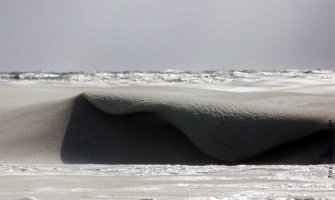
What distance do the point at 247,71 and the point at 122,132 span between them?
6.18 meters

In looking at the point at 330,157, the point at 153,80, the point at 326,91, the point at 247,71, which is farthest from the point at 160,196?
the point at 247,71

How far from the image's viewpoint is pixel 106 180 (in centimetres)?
382

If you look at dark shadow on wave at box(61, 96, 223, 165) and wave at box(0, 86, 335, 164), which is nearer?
wave at box(0, 86, 335, 164)

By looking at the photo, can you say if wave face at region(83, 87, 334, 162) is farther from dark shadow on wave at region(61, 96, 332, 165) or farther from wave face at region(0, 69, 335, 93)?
wave face at region(0, 69, 335, 93)

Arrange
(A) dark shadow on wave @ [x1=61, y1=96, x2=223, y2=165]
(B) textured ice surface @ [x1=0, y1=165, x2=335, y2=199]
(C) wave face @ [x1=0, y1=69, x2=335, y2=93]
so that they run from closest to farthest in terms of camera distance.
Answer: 1. (B) textured ice surface @ [x1=0, y1=165, x2=335, y2=199]
2. (A) dark shadow on wave @ [x1=61, y1=96, x2=223, y2=165]
3. (C) wave face @ [x1=0, y1=69, x2=335, y2=93]

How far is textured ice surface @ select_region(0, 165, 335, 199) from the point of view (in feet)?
10.2

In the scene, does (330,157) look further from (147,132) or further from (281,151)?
(147,132)

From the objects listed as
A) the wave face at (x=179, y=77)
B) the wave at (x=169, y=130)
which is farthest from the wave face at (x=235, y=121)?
the wave face at (x=179, y=77)

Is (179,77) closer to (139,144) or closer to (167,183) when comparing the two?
(139,144)

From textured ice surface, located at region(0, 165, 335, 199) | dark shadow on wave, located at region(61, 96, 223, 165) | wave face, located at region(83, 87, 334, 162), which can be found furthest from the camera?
dark shadow on wave, located at region(61, 96, 223, 165)

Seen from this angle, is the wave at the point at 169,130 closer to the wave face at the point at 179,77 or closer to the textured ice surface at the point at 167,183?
the textured ice surface at the point at 167,183

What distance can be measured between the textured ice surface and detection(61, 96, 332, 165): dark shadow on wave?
1309 mm

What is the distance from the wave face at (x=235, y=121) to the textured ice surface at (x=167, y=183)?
1.27 meters

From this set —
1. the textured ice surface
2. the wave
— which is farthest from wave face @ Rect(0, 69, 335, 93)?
the textured ice surface
